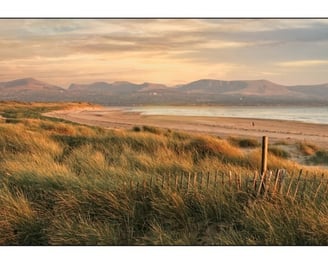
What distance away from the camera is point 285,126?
1727cm

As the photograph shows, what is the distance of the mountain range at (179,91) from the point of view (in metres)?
7.56

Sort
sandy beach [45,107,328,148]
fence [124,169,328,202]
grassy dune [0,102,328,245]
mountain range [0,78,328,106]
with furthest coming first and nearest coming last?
sandy beach [45,107,328,148] → mountain range [0,78,328,106] → fence [124,169,328,202] → grassy dune [0,102,328,245]

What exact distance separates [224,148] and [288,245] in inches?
188

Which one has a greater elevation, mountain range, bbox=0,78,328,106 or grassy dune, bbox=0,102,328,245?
mountain range, bbox=0,78,328,106

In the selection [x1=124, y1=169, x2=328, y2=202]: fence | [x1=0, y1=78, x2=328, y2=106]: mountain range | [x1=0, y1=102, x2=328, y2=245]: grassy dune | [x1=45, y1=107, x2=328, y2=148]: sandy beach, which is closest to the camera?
[x1=0, y1=102, x2=328, y2=245]: grassy dune

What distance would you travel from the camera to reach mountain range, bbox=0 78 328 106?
7.56 meters

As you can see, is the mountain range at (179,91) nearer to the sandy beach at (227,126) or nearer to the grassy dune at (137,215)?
the grassy dune at (137,215)

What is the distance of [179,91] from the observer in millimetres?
7828
